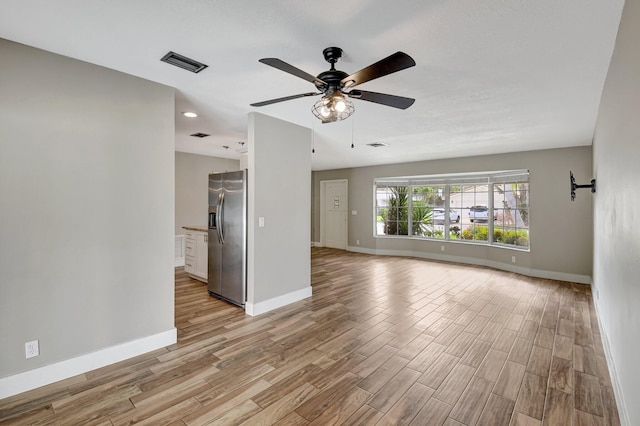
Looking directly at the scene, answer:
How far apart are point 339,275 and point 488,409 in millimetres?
3819

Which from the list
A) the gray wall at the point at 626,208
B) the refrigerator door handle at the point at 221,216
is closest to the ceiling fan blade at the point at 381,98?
the gray wall at the point at 626,208

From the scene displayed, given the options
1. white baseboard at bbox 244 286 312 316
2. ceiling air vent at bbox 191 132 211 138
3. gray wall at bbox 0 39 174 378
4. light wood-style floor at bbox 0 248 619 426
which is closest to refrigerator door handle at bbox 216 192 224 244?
light wood-style floor at bbox 0 248 619 426

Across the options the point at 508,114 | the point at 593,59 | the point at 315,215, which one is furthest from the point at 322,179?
the point at 593,59

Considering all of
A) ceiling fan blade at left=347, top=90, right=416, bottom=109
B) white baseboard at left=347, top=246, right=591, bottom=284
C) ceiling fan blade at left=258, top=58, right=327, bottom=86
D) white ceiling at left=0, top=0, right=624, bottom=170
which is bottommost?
white baseboard at left=347, top=246, right=591, bottom=284

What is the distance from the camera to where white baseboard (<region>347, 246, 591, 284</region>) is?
5.37 metres

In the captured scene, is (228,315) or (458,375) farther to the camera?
(228,315)

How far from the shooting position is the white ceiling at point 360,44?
68.4 inches

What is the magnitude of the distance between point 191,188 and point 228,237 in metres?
3.25

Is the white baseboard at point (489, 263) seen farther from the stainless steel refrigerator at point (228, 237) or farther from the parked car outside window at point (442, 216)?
the stainless steel refrigerator at point (228, 237)

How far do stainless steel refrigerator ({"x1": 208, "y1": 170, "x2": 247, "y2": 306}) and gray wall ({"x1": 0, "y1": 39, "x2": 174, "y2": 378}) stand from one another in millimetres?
1040

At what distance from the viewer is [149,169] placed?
2799 millimetres

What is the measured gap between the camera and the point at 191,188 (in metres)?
6.72

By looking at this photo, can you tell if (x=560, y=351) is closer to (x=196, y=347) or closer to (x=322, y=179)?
(x=196, y=347)

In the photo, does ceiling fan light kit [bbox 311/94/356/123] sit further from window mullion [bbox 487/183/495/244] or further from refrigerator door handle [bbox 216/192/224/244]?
window mullion [bbox 487/183/495/244]
